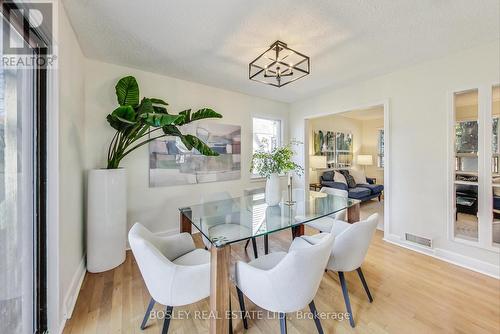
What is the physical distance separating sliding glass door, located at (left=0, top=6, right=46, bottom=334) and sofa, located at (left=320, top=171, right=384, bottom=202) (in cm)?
491

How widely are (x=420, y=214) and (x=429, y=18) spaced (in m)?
2.30

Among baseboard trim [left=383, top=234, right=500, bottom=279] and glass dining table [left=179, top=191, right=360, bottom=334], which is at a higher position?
glass dining table [left=179, top=191, right=360, bottom=334]

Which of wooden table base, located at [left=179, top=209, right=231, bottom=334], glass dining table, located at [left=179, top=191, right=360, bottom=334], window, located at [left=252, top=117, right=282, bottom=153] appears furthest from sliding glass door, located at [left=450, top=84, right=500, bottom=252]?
wooden table base, located at [left=179, top=209, right=231, bottom=334]

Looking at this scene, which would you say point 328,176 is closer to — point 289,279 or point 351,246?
point 351,246

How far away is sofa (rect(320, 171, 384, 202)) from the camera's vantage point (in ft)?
15.3

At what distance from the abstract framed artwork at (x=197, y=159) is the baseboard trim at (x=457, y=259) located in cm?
283

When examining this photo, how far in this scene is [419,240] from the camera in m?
2.69

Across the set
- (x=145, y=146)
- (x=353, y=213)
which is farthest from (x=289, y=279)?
(x=145, y=146)

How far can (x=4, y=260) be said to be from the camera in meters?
1.08

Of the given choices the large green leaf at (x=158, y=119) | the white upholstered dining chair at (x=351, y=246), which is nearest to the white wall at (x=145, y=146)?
the large green leaf at (x=158, y=119)

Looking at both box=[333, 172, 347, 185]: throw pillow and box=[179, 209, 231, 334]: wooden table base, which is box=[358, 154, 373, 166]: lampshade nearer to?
box=[333, 172, 347, 185]: throw pillow

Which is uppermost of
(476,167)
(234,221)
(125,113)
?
(125,113)

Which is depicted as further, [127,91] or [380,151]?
[380,151]

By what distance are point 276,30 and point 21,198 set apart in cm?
238
